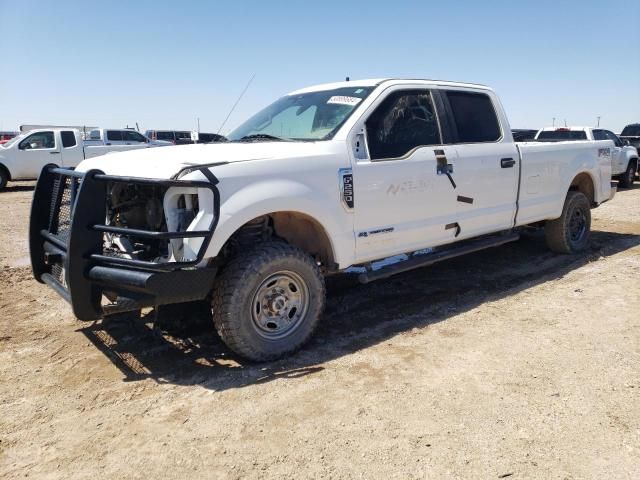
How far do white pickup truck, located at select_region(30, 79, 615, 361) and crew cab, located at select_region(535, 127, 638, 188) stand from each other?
9565 mm

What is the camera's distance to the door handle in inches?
207

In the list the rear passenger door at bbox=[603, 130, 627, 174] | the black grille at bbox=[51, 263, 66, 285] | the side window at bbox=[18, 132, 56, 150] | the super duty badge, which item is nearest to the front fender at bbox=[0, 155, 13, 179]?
the side window at bbox=[18, 132, 56, 150]

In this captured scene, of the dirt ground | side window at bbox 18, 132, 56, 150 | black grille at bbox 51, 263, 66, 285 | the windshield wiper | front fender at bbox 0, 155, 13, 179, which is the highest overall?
side window at bbox 18, 132, 56, 150

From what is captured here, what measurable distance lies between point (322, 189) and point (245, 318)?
1.07m

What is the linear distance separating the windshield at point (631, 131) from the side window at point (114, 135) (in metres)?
19.4

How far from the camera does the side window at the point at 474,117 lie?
5.08 meters

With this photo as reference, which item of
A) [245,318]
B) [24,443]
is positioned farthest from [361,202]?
[24,443]

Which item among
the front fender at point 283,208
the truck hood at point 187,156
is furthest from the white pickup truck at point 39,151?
the front fender at point 283,208

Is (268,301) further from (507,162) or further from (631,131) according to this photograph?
(631,131)

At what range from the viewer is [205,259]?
11.1 feet

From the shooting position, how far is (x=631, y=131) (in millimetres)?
19391

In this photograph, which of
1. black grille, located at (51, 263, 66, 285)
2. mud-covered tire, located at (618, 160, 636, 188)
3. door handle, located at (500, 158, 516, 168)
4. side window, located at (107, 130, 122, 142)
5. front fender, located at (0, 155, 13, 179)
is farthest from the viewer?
side window, located at (107, 130, 122, 142)

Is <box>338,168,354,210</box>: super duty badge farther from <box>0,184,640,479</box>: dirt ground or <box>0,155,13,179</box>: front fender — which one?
<box>0,155,13,179</box>: front fender

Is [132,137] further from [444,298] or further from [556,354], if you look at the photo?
[556,354]
